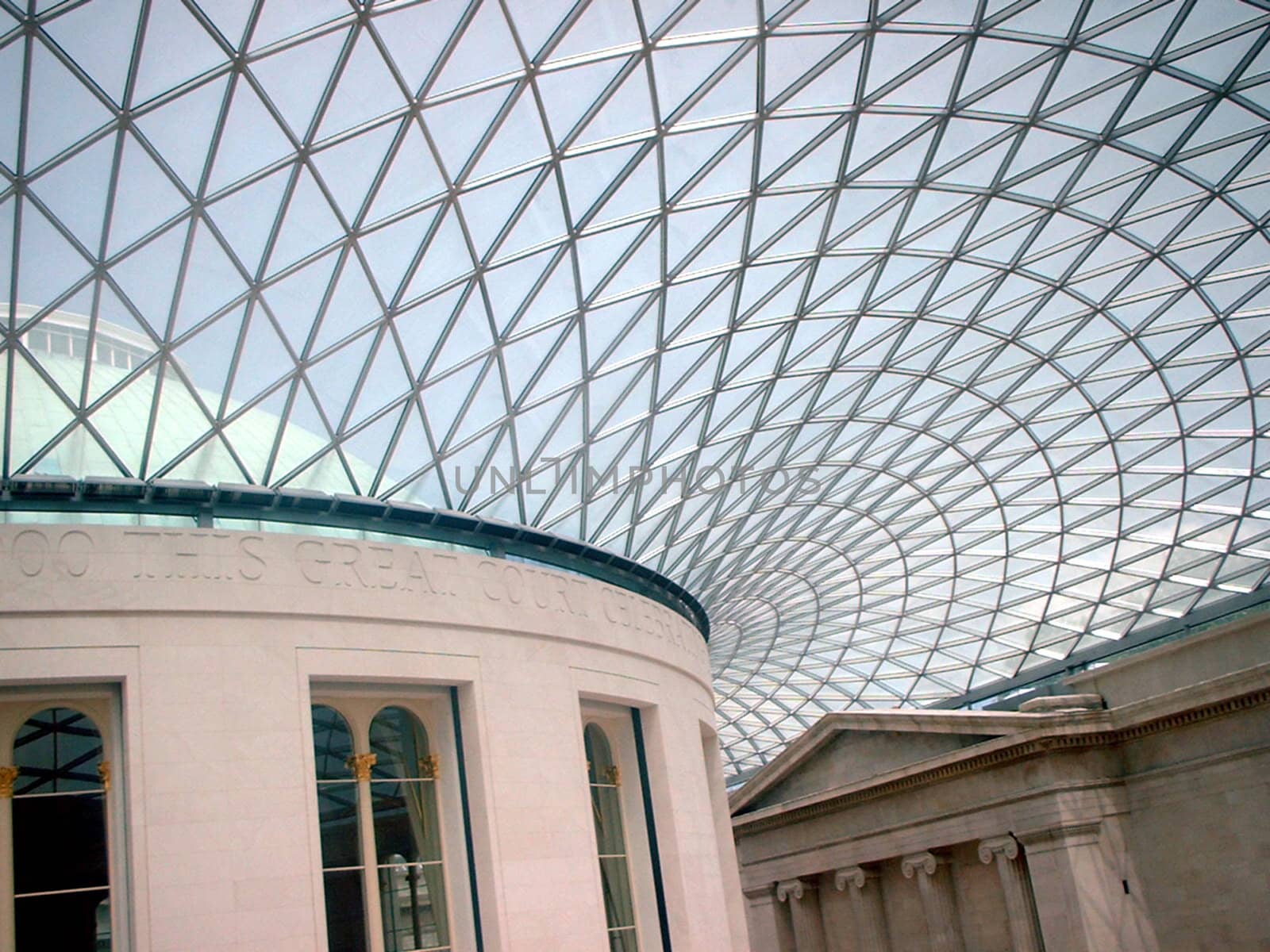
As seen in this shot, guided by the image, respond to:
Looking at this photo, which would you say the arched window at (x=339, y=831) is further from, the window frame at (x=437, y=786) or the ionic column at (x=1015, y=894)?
the ionic column at (x=1015, y=894)

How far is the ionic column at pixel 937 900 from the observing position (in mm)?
42938

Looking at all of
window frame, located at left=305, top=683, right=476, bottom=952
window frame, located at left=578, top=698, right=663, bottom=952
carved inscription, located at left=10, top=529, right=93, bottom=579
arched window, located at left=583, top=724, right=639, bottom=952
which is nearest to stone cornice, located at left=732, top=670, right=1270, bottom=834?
window frame, located at left=578, top=698, right=663, bottom=952

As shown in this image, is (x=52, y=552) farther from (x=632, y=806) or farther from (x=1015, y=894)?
(x=1015, y=894)

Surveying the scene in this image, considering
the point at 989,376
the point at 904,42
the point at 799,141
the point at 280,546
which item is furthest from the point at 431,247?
the point at 989,376

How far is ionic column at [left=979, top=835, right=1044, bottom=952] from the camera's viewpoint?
128ft

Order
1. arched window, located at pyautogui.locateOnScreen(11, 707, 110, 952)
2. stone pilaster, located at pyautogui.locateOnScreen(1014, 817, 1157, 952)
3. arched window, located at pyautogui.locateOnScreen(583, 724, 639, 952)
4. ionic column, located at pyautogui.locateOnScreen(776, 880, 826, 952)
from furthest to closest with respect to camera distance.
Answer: ionic column, located at pyautogui.locateOnScreen(776, 880, 826, 952), stone pilaster, located at pyautogui.locateOnScreen(1014, 817, 1157, 952), arched window, located at pyautogui.locateOnScreen(583, 724, 639, 952), arched window, located at pyautogui.locateOnScreen(11, 707, 110, 952)

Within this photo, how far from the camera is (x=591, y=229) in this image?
28.3 meters

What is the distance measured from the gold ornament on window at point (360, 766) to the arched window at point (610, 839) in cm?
606

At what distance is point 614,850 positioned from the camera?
30500mm

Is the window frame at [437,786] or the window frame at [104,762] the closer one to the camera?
the window frame at [104,762]

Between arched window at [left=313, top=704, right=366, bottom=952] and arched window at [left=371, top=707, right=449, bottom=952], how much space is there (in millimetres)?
604

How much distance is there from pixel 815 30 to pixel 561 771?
59.6ft

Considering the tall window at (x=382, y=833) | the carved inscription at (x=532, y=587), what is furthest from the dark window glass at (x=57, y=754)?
the carved inscription at (x=532, y=587)

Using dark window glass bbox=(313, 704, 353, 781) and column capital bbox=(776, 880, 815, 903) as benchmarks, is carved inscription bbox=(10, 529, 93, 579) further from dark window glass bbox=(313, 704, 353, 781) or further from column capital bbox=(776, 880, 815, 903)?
column capital bbox=(776, 880, 815, 903)
